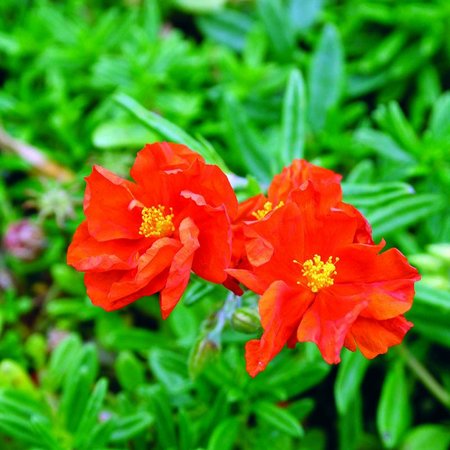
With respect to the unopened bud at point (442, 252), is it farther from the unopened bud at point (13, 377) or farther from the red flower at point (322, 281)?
the unopened bud at point (13, 377)

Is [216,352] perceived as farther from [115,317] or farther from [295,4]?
[295,4]

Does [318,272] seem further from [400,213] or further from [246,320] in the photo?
[400,213]

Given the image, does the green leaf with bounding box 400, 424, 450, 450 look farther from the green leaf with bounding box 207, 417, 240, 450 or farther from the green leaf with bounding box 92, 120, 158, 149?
the green leaf with bounding box 92, 120, 158, 149

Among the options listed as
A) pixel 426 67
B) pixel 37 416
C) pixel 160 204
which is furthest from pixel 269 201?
pixel 426 67

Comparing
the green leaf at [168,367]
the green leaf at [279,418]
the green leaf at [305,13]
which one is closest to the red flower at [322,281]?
the green leaf at [279,418]

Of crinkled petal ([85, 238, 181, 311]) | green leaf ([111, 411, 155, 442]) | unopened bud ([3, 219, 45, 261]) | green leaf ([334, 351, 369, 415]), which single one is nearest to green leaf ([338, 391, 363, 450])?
green leaf ([334, 351, 369, 415])

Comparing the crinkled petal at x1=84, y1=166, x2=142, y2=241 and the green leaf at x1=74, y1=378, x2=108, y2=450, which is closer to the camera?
the crinkled petal at x1=84, y1=166, x2=142, y2=241
